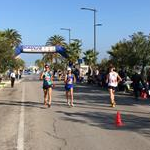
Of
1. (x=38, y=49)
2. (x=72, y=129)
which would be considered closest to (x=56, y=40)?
(x=38, y=49)

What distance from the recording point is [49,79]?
65.2ft

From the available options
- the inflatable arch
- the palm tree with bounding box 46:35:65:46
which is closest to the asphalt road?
the inflatable arch

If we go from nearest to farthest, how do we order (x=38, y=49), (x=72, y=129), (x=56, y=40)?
(x=72, y=129) → (x=38, y=49) → (x=56, y=40)

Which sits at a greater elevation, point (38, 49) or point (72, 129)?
point (38, 49)

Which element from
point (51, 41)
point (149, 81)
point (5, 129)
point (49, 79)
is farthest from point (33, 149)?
point (51, 41)

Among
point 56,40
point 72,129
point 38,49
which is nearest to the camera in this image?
point 72,129

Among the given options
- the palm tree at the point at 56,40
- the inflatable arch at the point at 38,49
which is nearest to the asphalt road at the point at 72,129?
the inflatable arch at the point at 38,49

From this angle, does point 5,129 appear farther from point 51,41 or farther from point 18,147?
point 51,41

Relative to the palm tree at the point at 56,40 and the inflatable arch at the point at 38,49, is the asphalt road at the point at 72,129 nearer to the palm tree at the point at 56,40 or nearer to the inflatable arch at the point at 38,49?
the inflatable arch at the point at 38,49

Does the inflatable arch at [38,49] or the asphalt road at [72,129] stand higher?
the inflatable arch at [38,49]

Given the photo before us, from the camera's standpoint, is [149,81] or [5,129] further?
[149,81]

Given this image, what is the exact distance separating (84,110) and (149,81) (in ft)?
15.8

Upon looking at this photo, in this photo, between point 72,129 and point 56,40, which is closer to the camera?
point 72,129

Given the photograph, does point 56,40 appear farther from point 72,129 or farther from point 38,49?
point 72,129
